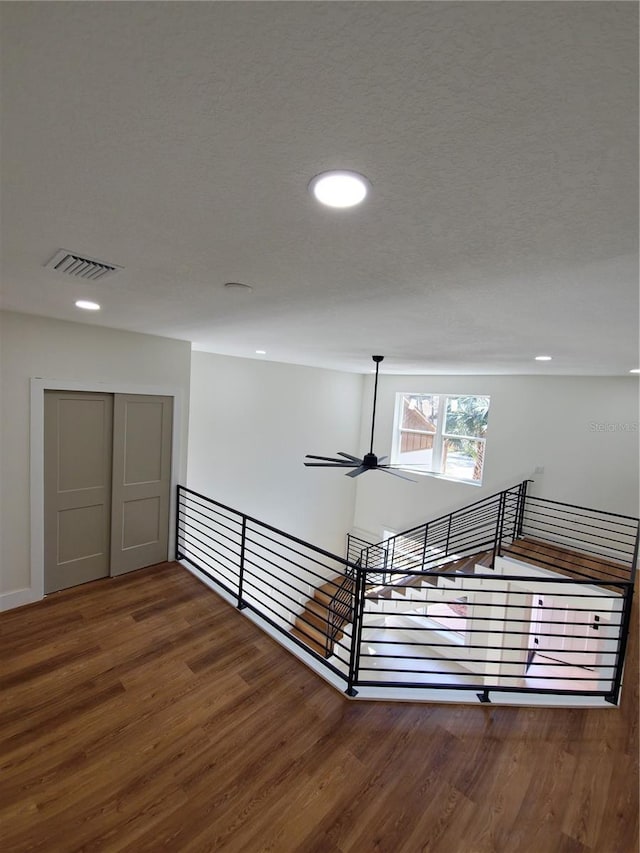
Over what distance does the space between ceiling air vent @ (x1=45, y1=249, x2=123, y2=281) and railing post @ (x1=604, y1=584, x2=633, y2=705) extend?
12.1 ft

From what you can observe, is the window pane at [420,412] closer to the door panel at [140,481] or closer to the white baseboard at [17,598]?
the door panel at [140,481]

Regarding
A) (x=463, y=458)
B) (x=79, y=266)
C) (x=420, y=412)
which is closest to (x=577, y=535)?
(x=463, y=458)

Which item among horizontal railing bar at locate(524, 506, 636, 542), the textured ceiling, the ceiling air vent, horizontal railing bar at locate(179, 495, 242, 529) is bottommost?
horizontal railing bar at locate(524, 506, 636, 542)

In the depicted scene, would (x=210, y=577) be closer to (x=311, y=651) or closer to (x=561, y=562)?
(x=311, y=651)

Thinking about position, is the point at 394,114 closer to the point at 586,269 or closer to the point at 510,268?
the point at 510,268

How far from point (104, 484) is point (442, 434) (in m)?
5.59

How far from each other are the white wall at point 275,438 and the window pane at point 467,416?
1.99 m

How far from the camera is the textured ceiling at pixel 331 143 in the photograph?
63 centimetres

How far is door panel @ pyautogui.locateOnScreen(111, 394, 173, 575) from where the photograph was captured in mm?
3986

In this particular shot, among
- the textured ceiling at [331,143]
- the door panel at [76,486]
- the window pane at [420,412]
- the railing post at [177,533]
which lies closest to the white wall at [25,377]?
the door panel at [76,486]

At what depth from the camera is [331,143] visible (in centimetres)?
92

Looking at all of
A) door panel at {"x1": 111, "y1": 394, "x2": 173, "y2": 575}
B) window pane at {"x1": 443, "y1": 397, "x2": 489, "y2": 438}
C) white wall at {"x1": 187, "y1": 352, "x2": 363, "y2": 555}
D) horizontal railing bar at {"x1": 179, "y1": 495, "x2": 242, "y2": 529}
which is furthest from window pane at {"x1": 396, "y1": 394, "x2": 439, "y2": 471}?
door panel at {"x1": 111, "y1": 394, "x2": 173, "y2": 575}

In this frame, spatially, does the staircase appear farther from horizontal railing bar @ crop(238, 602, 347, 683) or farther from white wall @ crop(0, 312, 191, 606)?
white wall @ crop(0, 312, 191, 606)

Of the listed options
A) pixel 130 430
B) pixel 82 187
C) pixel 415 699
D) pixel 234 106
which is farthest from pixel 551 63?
pixel 130 430
